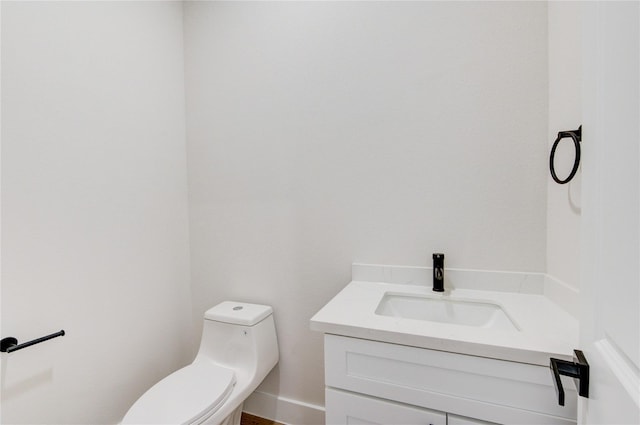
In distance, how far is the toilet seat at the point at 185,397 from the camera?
107 cm

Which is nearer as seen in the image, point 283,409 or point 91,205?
point 91,205

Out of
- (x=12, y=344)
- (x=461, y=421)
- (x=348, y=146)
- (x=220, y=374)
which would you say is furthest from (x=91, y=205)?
(x=461, y=421)

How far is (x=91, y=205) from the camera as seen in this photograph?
4.25ft

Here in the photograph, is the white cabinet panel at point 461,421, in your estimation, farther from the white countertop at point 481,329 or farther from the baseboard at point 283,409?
the baseboard at point 283,409

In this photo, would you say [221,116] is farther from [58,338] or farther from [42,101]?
[58,338]

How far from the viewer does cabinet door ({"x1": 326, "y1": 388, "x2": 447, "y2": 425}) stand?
85cm

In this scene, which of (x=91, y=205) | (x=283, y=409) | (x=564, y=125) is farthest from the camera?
(x=283, y=409)

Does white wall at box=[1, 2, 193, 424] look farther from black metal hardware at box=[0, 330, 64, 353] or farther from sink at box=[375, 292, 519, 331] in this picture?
sink at box=[375, 292, 519, 331]

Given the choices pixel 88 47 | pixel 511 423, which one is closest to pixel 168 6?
pixel 88 47

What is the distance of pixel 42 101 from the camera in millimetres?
1129

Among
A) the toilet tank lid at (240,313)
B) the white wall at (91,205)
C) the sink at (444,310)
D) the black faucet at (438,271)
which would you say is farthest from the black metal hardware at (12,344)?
the black faucet at (438,271)

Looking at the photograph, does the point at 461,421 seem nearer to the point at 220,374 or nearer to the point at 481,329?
the point at 481,329

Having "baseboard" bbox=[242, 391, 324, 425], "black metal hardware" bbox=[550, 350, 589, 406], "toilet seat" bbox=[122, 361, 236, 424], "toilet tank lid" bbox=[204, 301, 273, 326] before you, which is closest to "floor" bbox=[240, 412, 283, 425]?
"baseboard" bbox=[242, 391, 324, 425]

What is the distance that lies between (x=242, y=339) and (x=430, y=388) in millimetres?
957
